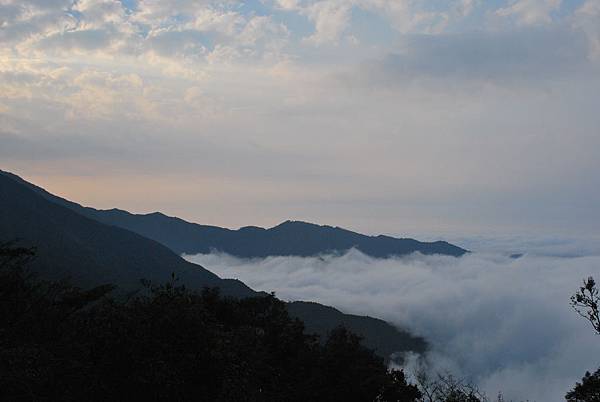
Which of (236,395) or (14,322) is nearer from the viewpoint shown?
(236,395)

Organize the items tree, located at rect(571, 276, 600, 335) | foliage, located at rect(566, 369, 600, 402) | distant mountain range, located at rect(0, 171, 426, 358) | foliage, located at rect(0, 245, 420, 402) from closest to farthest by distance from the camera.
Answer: foliage, located at rect(0, 245, 420, 402)
tree, located at rect(571, 276, 600, 335)
foliage, located at rect(566, 369, 600, 402)
distant mountain range, located at rect(0, 171, 426, 358)

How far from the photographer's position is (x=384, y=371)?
44219mm

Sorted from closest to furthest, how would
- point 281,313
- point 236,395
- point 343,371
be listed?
point 236,395 → point 343,371 → point 281,313

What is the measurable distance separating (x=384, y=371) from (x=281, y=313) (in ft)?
43.8

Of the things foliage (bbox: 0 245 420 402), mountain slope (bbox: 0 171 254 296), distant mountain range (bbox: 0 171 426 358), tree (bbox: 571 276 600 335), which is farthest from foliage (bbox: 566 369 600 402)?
distant mountain range (bbox: 0 171 426 358)

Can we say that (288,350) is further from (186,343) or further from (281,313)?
(186,343)

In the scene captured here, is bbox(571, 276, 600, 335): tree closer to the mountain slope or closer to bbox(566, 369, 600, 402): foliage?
bbox(566, 369, 600, 402): foliage

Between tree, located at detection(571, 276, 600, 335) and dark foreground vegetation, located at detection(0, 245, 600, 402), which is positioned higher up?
tree, located at detection(571, 276, 600, 335)

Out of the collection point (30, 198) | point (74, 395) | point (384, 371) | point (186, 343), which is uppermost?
point (30, 198)

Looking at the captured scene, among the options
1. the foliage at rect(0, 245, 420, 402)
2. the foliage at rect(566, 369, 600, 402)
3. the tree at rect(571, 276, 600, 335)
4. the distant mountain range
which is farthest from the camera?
the distant mountain range

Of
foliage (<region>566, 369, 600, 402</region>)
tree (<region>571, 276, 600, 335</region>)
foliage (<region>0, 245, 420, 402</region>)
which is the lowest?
foliage (<region>566, 369, 600, 402</region>)

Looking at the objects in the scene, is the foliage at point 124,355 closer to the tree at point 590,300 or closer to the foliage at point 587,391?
the tree at point 590,300

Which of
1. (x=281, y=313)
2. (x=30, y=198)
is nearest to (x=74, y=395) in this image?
(x=281, y=313)

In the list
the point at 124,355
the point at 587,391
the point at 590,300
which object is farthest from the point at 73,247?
the point at 590,300
